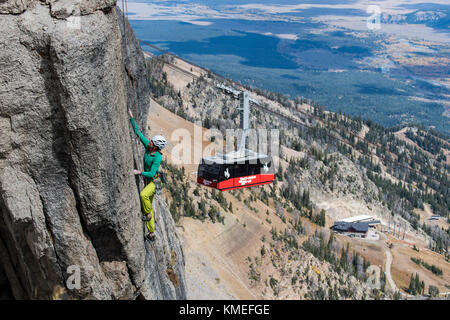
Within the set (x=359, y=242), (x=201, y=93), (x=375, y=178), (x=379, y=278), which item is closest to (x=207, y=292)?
(x=379, y=278)

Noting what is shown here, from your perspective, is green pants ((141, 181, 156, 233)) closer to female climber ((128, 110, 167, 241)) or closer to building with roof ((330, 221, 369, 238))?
female climber ((128, 110, 167, 241))

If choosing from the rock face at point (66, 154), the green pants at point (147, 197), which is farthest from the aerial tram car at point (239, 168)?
the rock face at point (66, 154)

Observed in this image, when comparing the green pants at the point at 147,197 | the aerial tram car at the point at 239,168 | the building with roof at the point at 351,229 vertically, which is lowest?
the building with roof at the point at 351,229

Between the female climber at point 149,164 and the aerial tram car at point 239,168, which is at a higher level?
the female climber at point 149,164

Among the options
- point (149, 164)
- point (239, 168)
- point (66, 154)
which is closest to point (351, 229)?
point (239, 168)

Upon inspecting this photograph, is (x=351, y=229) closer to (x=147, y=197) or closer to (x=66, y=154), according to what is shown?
(x=147, y=197)

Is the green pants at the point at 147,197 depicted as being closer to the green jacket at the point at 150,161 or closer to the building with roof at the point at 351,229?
the green jacket at the point at 150,161
